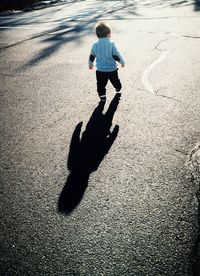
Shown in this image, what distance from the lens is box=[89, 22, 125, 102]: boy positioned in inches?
178

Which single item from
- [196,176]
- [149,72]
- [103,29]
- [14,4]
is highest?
[14,4]

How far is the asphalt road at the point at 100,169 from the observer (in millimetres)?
2465

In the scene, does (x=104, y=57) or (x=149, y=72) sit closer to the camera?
(x=104, y=57)

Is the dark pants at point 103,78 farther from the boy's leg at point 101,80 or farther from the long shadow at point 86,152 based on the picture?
the long shadow at point 86,152

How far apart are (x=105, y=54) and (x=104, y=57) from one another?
0.06 metres

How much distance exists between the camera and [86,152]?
3.79 metres

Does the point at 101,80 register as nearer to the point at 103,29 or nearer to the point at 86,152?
the point at 103,29

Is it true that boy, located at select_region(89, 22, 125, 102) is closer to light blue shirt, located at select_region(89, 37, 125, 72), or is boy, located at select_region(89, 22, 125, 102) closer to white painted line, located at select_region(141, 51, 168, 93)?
light blue shirt, located at select_region(89, 37, 125, 72)

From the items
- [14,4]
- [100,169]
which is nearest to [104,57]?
[100,169]

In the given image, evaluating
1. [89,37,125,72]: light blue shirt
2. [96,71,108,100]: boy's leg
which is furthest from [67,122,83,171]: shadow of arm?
[89,37,125,72]: light blue shirt

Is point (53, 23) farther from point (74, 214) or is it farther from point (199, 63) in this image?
point (74, 214)

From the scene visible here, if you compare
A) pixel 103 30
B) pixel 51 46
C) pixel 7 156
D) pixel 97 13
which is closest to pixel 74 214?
pixel 7 156

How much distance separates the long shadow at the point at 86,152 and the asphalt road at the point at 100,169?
15mm

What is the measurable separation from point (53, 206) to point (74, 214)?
275mm
